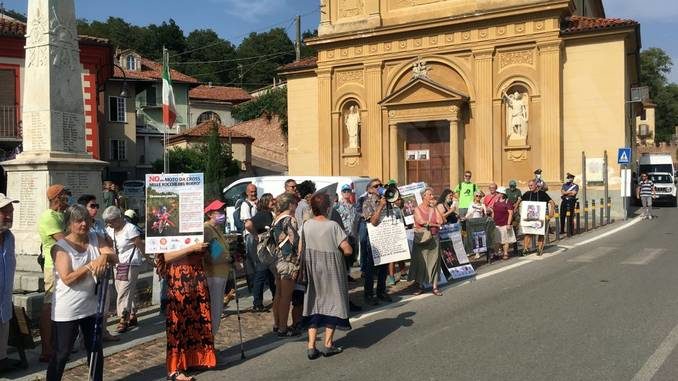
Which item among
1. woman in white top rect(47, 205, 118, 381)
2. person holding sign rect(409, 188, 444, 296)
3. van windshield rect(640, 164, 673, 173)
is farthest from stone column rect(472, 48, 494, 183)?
woman in white top rect(47, 205, 118, 381)

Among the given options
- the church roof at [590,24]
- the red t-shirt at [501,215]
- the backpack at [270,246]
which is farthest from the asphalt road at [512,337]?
the church roof at [590,24]

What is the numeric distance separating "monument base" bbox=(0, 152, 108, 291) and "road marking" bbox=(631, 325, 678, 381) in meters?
7.97

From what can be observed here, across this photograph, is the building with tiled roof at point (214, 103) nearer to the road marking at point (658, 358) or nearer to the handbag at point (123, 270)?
the handbag at point (123, 270)

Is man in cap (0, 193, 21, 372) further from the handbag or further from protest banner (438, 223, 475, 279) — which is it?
protest banner (438, 223, 475, 279)

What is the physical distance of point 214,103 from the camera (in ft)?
199

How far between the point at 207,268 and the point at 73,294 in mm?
1644

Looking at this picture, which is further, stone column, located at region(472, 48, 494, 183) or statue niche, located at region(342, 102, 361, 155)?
statue niche, located at region(342, 102, 361, 155)

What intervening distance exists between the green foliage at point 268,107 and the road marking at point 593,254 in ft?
130

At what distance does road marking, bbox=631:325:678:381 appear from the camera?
5.64 metres

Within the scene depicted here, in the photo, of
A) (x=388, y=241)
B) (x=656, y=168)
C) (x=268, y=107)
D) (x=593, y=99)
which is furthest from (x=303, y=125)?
(x=268, y=107)

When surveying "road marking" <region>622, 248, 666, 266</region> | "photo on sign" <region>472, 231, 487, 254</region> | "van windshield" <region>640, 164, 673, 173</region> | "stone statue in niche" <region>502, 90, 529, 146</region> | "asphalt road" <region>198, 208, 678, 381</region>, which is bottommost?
"asphalt road" <region>198, 208, 678, 381</region>

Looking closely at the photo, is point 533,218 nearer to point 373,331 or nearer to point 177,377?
point 373,331

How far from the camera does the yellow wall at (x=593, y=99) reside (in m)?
23.0

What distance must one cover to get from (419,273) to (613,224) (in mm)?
13351
